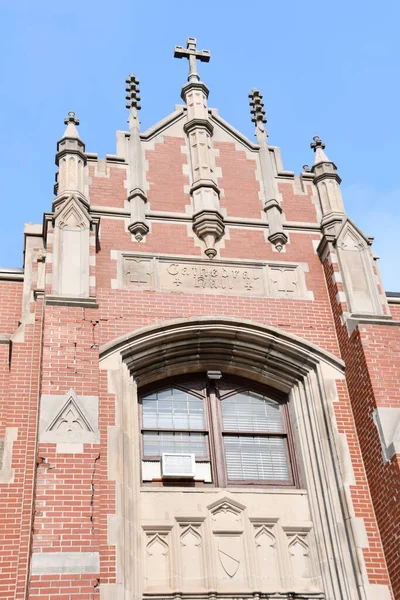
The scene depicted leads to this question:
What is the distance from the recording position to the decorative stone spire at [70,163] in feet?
44.7

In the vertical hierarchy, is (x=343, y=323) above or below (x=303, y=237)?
below

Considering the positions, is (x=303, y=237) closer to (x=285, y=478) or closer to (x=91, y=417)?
(x=285, y=478)

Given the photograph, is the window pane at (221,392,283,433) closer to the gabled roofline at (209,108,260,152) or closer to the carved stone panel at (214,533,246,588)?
the carved stone panel at (214,533,246,588)

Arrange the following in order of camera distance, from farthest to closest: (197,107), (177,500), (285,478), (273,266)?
(197,107), (273,266), (285,478), (177,500)

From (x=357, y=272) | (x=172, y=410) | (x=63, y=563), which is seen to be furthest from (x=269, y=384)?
(x=63, y=563)

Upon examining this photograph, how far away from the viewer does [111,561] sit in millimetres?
9852

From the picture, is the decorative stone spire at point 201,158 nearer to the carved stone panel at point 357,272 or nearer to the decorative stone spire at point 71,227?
the decorative stone spire at point 71,227

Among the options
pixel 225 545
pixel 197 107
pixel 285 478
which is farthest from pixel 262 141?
pixel 225 545

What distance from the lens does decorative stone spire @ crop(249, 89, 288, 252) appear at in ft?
46.1

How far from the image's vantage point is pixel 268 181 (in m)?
15.0

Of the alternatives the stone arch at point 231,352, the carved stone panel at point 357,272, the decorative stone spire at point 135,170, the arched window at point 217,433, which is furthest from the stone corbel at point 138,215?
the carved stone panel at point 357,272

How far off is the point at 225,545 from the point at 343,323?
403 centimetres

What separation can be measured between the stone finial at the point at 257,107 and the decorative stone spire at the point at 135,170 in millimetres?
2426

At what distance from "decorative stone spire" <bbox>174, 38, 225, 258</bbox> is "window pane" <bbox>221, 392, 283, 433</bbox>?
8.39 ft
